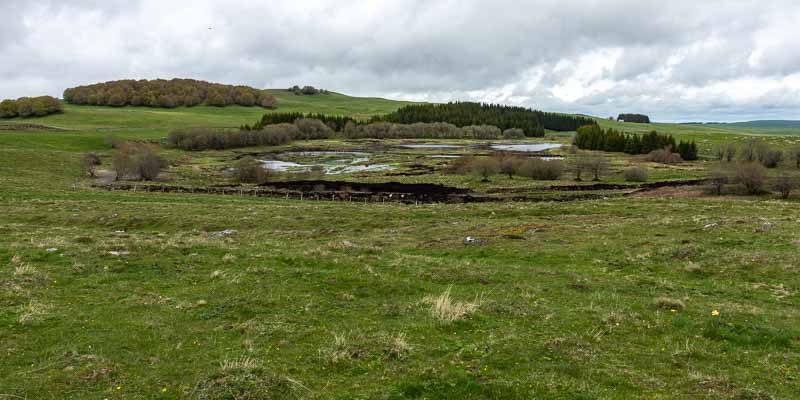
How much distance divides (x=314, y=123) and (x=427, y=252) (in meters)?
172

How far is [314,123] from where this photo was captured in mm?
188625

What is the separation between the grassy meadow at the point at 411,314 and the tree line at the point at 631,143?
4030 inches

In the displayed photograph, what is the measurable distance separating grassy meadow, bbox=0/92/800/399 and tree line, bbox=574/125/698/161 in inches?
4030

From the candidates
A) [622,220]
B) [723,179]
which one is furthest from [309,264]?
[723,179]

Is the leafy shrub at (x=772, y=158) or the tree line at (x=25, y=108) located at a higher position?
the tree line at (x=25, y=108)

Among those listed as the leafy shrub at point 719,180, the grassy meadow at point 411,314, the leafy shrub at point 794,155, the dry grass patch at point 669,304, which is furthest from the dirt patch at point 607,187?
the dry grass patch at point 669,304

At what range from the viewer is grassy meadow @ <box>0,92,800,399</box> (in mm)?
8969

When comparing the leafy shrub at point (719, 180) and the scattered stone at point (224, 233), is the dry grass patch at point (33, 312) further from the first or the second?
the leafy shrub at point (719, 180)

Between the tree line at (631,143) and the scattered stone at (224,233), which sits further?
the tree line at (631,143)

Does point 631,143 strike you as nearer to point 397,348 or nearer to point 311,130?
point 311,130

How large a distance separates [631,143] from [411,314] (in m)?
136

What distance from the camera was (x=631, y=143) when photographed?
131 metres

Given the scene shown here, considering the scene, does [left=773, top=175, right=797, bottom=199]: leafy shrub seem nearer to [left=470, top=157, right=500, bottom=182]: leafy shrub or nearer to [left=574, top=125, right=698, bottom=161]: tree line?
[left=470, top=157, right=500, bottom=182]: leafy shrub

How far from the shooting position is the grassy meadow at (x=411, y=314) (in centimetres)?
897
